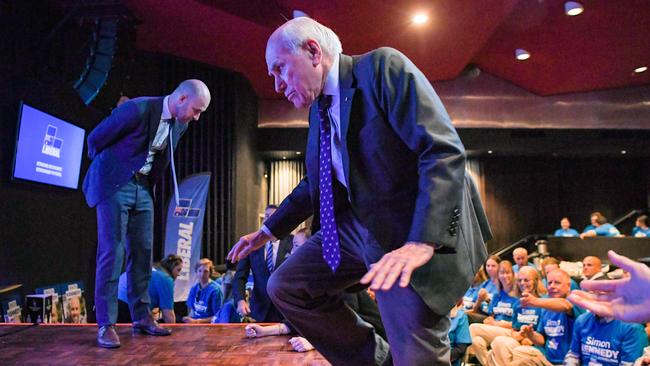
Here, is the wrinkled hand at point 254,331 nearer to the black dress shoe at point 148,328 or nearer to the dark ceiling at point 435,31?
the black dress shoe at point 148,328

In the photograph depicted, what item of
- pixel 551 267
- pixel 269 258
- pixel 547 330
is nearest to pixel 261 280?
pixel 269 258

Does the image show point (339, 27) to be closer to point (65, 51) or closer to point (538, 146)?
point (65, 51)

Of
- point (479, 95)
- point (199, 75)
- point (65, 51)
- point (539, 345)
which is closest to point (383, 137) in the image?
point (539, 345)

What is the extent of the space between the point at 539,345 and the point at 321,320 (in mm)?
2672

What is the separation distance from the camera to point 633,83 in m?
9.59

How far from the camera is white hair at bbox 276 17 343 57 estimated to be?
1377 mm

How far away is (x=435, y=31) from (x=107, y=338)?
18.7 ft

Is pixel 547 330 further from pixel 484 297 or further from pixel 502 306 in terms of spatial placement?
pixel 484 297

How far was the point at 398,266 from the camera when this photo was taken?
1083 millimetres

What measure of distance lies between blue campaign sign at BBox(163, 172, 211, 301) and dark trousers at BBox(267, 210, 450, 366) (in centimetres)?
521

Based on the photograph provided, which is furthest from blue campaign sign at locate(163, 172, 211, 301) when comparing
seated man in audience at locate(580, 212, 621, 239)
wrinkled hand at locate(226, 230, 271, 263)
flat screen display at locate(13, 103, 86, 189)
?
seated man in audience at locate(580, 212, 621, 239)

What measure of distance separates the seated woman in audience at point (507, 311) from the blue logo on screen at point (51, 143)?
420 centimetres

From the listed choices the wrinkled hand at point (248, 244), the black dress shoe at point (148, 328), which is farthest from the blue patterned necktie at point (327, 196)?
the black dress shoe at point (148, 328)

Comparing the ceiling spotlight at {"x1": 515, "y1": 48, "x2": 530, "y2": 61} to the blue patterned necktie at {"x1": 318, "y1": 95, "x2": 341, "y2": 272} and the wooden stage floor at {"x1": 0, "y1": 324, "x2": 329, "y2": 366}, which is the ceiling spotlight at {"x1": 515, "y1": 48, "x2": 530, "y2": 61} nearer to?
the wooden stage floor at {"x1": 0, "y1": 324, "x2": 329, "y2": 366}
